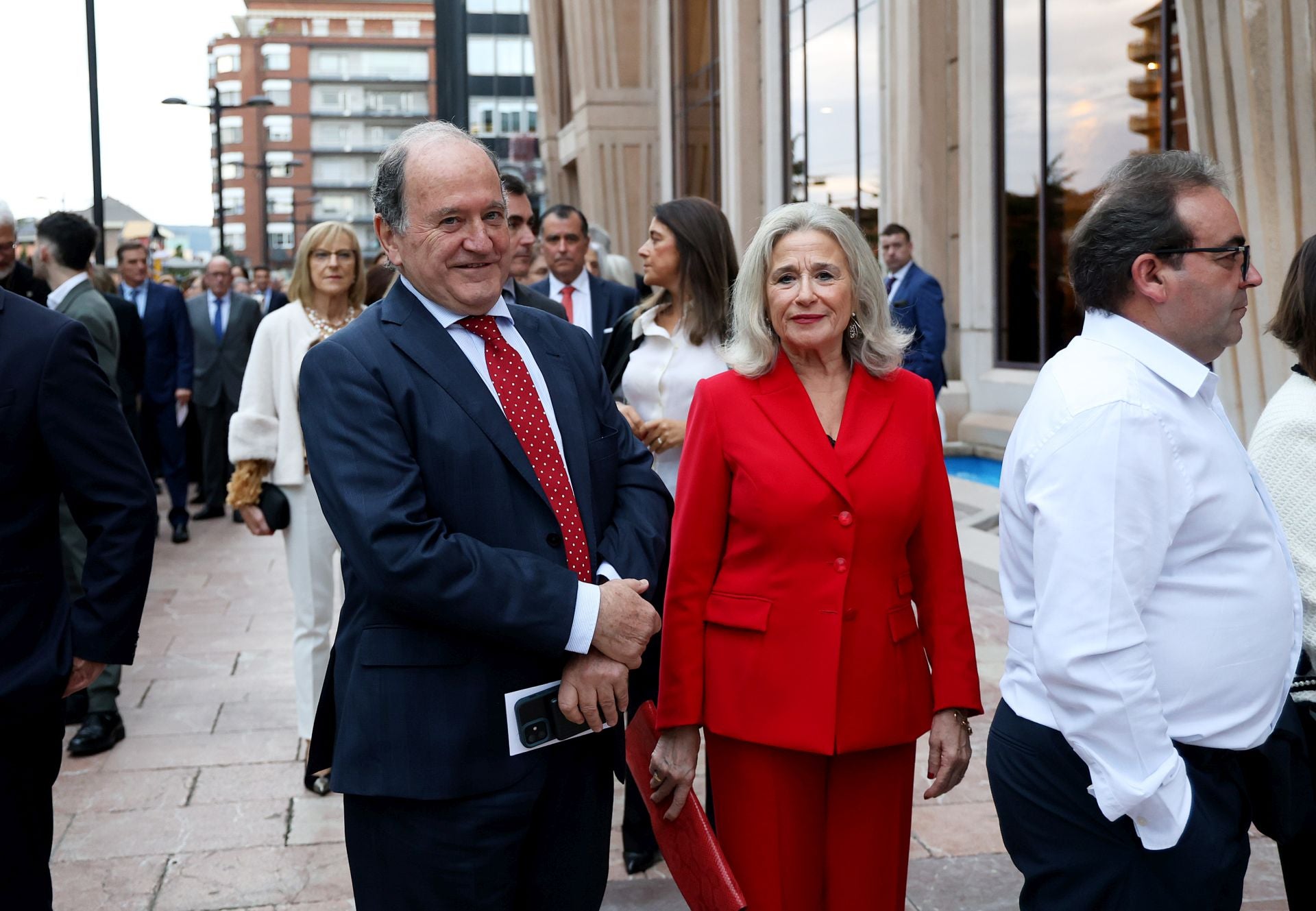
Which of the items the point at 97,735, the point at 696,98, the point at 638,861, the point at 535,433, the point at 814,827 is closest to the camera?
the point at 535,433

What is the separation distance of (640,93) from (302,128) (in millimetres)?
105717

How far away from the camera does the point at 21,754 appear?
2.70 m

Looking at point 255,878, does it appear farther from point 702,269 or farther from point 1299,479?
point 1299,479

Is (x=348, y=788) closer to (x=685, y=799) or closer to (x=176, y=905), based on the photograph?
(x=685, y=799)

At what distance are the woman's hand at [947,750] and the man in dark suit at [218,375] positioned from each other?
997cm

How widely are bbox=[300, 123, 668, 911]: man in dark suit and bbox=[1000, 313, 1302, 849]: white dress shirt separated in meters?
0.72

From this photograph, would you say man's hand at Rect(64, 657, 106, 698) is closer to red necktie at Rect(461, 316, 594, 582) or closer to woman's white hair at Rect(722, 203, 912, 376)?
red necktie at Rect(461, 316, 594, 582)

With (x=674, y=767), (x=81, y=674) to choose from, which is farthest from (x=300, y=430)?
(x=674, y=767)

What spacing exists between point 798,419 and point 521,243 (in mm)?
2968

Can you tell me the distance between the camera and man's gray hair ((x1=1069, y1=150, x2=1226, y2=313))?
2223 mm

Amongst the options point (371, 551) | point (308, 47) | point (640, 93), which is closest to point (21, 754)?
point (371, 551)

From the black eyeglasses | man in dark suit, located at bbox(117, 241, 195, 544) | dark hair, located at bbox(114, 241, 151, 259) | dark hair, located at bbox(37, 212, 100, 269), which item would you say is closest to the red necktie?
the black eyeglasses

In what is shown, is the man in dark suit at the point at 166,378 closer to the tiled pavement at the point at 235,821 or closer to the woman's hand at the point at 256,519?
the tiled pavement at the point at 235,821

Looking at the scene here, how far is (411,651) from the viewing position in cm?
232
